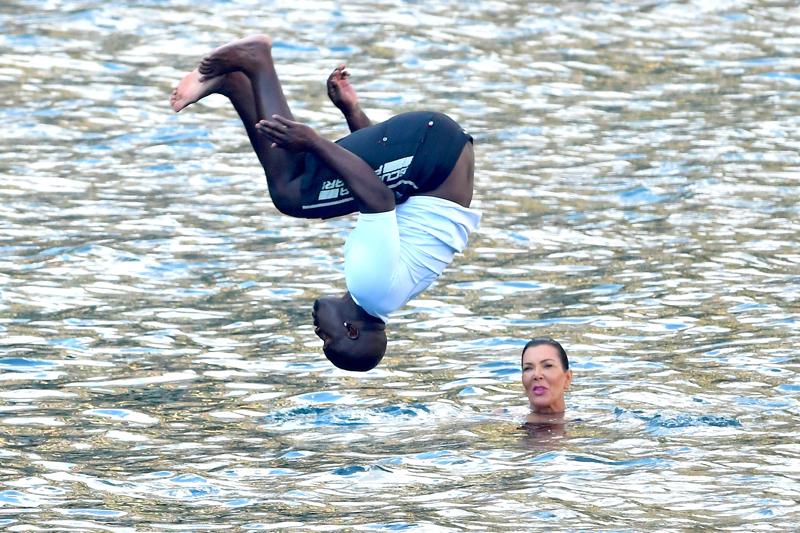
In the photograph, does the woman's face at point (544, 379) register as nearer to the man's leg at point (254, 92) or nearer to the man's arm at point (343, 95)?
the man's arm at point (343, 95)

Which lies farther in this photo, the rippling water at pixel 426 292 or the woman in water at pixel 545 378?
the woman in water at pixel 545 378

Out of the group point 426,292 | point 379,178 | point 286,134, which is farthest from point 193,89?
point 426,292

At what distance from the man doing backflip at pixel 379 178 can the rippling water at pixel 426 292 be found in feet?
5.25

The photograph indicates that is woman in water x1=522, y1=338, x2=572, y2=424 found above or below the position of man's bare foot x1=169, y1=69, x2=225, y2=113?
below

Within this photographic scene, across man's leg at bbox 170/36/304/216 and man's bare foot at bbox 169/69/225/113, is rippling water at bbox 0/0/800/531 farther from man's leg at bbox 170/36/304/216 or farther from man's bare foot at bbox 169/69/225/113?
man's bare foot at bbox 169/69/225/113

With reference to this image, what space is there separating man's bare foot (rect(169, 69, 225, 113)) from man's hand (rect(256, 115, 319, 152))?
0.76 meters

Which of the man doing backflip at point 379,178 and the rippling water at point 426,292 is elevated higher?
the man doing backflip at point 379,178

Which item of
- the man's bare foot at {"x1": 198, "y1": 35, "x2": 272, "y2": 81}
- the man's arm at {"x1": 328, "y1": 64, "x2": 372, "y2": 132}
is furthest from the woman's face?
the man's bare foot at {"x1": 198, "y1": 35, "x2": 272, "y2": 81}

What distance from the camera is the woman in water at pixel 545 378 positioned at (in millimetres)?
13414

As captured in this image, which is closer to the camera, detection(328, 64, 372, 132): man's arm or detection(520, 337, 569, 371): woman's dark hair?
detection(328, 64, 372, 132): man's arm

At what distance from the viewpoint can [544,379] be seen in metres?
13.5

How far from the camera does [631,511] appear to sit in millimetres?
10547

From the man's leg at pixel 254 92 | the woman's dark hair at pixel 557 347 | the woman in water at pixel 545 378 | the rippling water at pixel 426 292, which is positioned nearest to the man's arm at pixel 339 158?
the man's leg at pixel 254 92

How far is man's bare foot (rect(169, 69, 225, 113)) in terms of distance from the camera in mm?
10314
